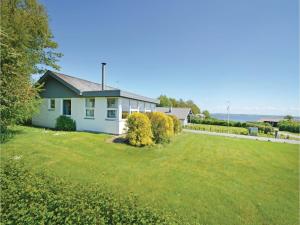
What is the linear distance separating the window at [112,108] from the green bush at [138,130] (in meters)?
2.56

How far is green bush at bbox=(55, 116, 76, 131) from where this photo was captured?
12.9m

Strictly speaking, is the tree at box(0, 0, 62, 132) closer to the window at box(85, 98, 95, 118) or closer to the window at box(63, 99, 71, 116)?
the window at box(63, 99, 71, 116)

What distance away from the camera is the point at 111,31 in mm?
13555

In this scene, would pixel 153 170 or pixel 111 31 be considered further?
pixel 111 31

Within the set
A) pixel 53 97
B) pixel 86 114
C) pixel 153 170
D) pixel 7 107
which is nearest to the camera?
pixel 153 170

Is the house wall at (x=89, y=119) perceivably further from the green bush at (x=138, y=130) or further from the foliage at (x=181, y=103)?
the foliage at (x=181, y=103)

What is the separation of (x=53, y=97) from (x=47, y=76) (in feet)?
6.43

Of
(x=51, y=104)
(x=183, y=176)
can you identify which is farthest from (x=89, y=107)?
(x=183, y=176)

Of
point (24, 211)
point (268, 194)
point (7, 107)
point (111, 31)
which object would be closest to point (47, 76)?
point (111, 31)

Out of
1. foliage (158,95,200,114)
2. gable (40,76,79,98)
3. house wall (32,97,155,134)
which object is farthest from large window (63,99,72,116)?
foliage (158,95,200,114)

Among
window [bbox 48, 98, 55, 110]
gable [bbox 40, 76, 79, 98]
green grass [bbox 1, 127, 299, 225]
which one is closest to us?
green grass [bbox 1, 127, 299, 225]

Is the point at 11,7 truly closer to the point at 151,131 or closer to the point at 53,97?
the point at 53,97

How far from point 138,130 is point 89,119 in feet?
17.1

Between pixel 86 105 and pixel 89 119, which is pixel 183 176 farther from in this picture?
pixel 86 105
